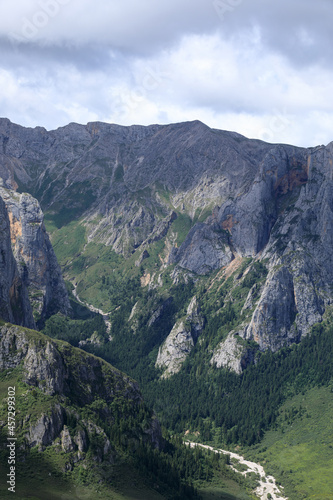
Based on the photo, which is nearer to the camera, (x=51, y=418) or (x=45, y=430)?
(x=45, y=430)

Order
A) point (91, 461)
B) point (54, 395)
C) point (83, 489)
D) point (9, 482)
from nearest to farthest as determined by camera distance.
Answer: point (9, 482) → point (83, 489) → point (91, 461) → point (54, 395)

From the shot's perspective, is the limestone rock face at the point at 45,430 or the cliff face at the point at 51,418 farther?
the cliff face at the point at 51,418

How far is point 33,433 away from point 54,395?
18.7m

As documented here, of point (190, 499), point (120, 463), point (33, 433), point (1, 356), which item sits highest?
point (1, 356)

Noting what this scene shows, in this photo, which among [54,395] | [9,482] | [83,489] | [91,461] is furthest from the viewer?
[54,395]

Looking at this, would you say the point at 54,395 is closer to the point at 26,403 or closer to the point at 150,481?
the point at 26,403

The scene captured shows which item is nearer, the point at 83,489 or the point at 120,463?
the point at 83,489

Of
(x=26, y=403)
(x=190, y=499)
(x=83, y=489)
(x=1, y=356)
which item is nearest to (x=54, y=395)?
(x=26, y=403)

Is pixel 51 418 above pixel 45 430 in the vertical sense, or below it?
above

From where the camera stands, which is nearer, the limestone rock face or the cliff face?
the limestone rock face

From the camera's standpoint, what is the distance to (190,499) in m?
194

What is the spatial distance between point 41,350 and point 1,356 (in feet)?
45.9

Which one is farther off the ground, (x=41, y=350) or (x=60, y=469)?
(x=41, y=350)

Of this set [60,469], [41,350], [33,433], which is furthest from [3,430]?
[41,350]
